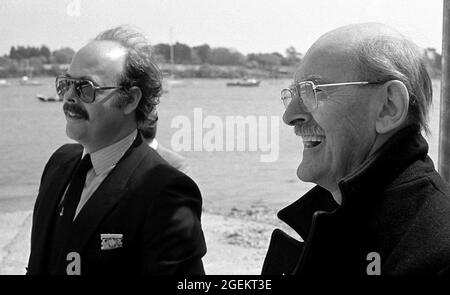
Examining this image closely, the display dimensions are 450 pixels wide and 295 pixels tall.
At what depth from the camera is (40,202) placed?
1.93 m

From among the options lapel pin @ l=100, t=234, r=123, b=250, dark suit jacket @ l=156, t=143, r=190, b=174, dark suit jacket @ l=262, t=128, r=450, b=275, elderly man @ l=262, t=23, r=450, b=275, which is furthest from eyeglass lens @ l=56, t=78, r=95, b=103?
dark suit jacket @ l=156, t=143, r=190, b=174

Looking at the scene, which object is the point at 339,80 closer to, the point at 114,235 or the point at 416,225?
the point at 416,225

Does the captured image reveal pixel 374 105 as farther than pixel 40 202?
No

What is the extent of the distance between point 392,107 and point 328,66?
0.16m

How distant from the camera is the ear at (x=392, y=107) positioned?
4.29 feet

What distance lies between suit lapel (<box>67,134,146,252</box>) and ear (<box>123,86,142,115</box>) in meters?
0.19

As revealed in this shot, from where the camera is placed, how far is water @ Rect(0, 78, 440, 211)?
13.6 m

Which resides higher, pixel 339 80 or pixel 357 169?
pixel 339 80

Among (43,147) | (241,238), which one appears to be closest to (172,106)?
(43,147)

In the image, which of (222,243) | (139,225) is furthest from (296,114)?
(222,243)

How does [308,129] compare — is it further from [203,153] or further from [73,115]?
[203,153]

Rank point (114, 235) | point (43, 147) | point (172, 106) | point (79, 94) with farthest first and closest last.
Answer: point (172, 106) → point (43, 147) → point (79, 94) → point (114, 235)

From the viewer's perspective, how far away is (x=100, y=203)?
1755 millimetres
